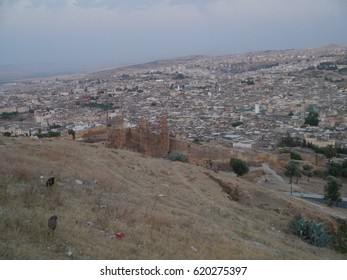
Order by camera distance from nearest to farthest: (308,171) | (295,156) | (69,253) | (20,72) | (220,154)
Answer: (69,253) < (308,171) < (220,154) < (295,156) < (20,72)

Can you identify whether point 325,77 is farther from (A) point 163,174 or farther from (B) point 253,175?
(A) point 163,174

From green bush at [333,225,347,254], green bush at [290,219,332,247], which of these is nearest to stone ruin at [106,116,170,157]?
green bush at [333,225,347,254]

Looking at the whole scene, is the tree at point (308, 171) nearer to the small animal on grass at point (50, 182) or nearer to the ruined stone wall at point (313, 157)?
the ruined stone wall at point (313, 157)

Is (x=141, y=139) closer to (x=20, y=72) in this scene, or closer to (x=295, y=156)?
(x=295, y=156)

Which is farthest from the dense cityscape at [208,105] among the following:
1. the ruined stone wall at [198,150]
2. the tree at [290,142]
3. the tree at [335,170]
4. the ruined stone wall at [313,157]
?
the tree at [335,170]

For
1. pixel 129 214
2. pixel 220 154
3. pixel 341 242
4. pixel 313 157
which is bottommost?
pixel 313 157

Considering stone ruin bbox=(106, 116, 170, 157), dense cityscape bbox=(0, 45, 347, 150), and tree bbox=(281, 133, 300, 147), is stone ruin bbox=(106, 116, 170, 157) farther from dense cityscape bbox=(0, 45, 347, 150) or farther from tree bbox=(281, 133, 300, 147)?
tree bbox=(281, 133, 300, 147)

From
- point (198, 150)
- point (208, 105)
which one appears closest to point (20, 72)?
point (208, 105)

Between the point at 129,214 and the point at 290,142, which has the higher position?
the point at 129,214
